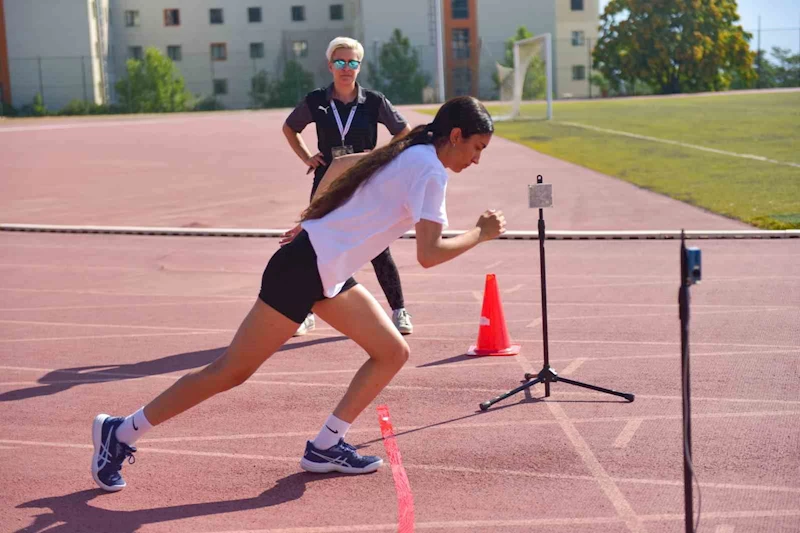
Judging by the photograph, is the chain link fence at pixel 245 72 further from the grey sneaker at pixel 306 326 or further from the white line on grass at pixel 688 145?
the grey sneaker at pixel 306 326

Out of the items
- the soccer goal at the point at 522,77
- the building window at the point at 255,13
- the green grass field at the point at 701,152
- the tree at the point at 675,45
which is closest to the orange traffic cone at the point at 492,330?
the green grass field at the point at 701,152

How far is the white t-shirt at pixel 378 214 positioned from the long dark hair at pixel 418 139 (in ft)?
0.09

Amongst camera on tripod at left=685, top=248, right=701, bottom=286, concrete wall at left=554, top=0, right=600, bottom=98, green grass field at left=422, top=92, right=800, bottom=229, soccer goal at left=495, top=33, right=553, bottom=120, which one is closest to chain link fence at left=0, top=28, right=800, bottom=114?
concrete wall at left=554, top=0, right=600, bottom=98

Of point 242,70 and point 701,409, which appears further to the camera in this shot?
point 242,70

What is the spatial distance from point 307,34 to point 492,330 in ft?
269

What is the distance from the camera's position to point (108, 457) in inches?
196

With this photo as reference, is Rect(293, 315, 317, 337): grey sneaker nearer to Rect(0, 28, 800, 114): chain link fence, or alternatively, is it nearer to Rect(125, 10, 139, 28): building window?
Rect(0, 28, 800, 114): chain link fence

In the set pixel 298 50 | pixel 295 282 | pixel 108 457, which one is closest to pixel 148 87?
pixel 298 50

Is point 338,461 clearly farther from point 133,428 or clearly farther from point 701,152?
point 701,152

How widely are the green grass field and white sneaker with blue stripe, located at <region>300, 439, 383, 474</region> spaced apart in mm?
9192

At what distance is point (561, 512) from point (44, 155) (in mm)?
24060

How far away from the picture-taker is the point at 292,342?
26.7ft

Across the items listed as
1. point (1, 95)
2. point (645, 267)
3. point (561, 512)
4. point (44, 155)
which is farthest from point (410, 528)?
point (1, 95)

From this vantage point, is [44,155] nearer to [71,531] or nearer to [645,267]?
[645,267]
